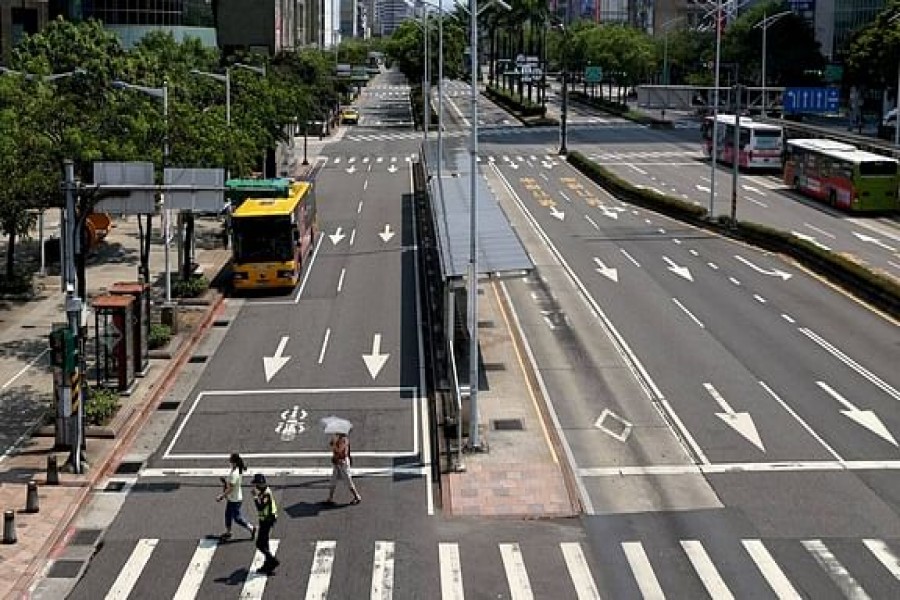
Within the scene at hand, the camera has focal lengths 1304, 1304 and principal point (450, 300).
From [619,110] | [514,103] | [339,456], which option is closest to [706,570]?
[339,456]

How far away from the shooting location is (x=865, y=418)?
29109 mm

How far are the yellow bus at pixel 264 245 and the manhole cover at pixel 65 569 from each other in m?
22.9

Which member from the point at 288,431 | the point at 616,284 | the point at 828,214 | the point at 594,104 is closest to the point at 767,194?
the point at 828,214

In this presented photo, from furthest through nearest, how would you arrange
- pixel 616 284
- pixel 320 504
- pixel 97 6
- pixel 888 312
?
1. pixel 97 6
2. pixel 616 284
3. pixel 888 312
4. pixel 320 504

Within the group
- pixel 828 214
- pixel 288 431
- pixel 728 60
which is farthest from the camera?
pixel 728 60

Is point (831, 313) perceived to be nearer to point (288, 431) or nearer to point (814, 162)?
point (288, 431)

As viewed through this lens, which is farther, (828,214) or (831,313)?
(828,214)

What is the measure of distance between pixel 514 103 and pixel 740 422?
116 metres

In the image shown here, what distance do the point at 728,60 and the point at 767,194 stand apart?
→ 69119 mm

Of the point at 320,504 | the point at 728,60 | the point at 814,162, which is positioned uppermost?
the point at 728,60

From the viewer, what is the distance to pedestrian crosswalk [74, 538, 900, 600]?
19.9 metres

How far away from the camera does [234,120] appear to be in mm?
54719

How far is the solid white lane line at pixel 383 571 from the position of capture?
65.2ft

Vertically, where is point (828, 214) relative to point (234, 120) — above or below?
below
